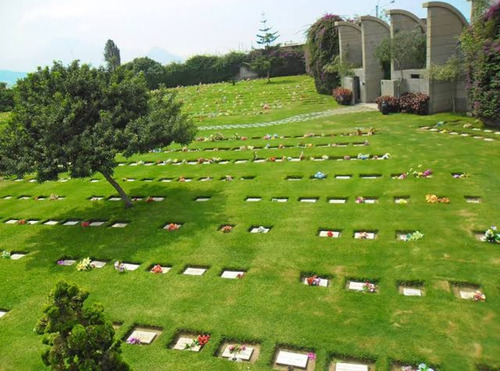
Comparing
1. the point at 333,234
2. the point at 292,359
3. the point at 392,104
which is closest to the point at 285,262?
the point at 333,234

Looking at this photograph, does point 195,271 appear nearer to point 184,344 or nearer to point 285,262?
point 285,262

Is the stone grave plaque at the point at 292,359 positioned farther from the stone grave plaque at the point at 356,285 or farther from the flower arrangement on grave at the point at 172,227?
the flower arrangement on grave at the point at 172,227

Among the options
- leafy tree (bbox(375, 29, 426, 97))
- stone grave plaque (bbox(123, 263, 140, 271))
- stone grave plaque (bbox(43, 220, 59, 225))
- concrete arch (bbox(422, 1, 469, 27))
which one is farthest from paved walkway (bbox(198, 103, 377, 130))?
stone grave plaque (bbox(123, 263, 140, 271))

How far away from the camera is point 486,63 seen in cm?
1800

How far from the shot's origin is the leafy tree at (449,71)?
21.5 meters

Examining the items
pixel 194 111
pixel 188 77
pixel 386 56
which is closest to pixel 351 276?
pixel 386 56

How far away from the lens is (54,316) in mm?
4445

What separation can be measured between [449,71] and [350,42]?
529 inches

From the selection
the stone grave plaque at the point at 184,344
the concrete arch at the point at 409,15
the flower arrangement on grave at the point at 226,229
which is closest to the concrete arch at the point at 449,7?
the concrete arch at the point at 409,15

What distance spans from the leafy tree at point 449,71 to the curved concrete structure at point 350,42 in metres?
12.1

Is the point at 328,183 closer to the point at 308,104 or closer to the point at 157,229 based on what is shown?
the point at 157,229

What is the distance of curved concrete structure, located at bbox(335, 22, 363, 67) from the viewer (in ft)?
108

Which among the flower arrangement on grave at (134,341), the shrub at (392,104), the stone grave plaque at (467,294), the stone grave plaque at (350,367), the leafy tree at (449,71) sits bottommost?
the stone grave plaque at (350,367)

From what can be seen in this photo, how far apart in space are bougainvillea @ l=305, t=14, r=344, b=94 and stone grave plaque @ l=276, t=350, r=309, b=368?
31.4 meters
